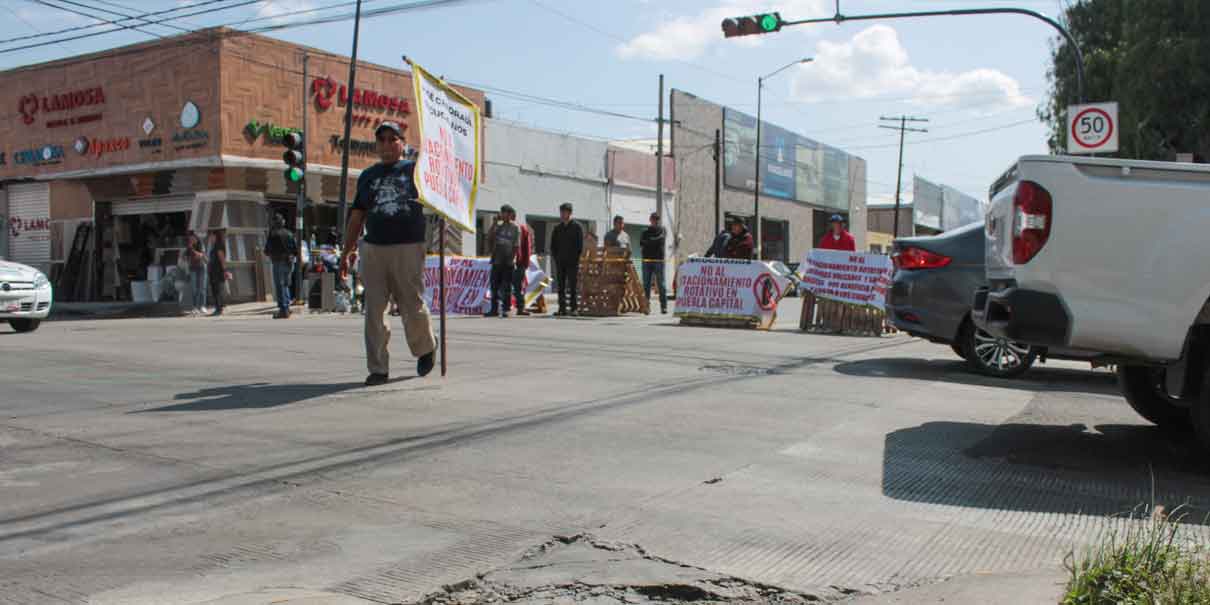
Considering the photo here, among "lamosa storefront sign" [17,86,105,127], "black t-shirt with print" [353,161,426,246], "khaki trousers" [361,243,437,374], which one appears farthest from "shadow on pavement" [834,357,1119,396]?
"lamosa storefront sign" [17,86,105,127]

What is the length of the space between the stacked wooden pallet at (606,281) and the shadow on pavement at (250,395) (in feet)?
32.4

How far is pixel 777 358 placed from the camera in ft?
33.4

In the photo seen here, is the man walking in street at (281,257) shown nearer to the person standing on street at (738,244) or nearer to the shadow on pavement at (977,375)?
the person standing on street at (738,244)

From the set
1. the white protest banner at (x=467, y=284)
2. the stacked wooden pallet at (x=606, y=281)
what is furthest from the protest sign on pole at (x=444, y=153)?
→ the white protest banner at (x=467, y=284)

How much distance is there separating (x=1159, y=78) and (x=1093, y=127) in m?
12.8

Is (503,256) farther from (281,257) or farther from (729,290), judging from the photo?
(281,257)

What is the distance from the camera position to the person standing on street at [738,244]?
15938 mm

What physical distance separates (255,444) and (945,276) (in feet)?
22.4

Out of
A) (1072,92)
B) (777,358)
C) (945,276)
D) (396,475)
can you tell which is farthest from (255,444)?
(1072,92)

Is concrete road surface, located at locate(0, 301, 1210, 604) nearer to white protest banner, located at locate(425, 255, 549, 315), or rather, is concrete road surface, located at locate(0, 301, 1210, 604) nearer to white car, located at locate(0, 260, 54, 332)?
white car, located at locate(0, 260, 54, 332)

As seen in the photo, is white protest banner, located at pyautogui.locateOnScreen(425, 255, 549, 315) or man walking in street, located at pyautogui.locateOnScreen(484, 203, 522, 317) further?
white protest banner, located at pyautogui.locateOnScreen(425, 255, 549, 315)

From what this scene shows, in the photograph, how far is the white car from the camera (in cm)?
1308

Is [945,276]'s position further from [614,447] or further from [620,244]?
[620,244]

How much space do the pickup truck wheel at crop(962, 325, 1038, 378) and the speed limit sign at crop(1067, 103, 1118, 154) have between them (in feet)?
27.0
